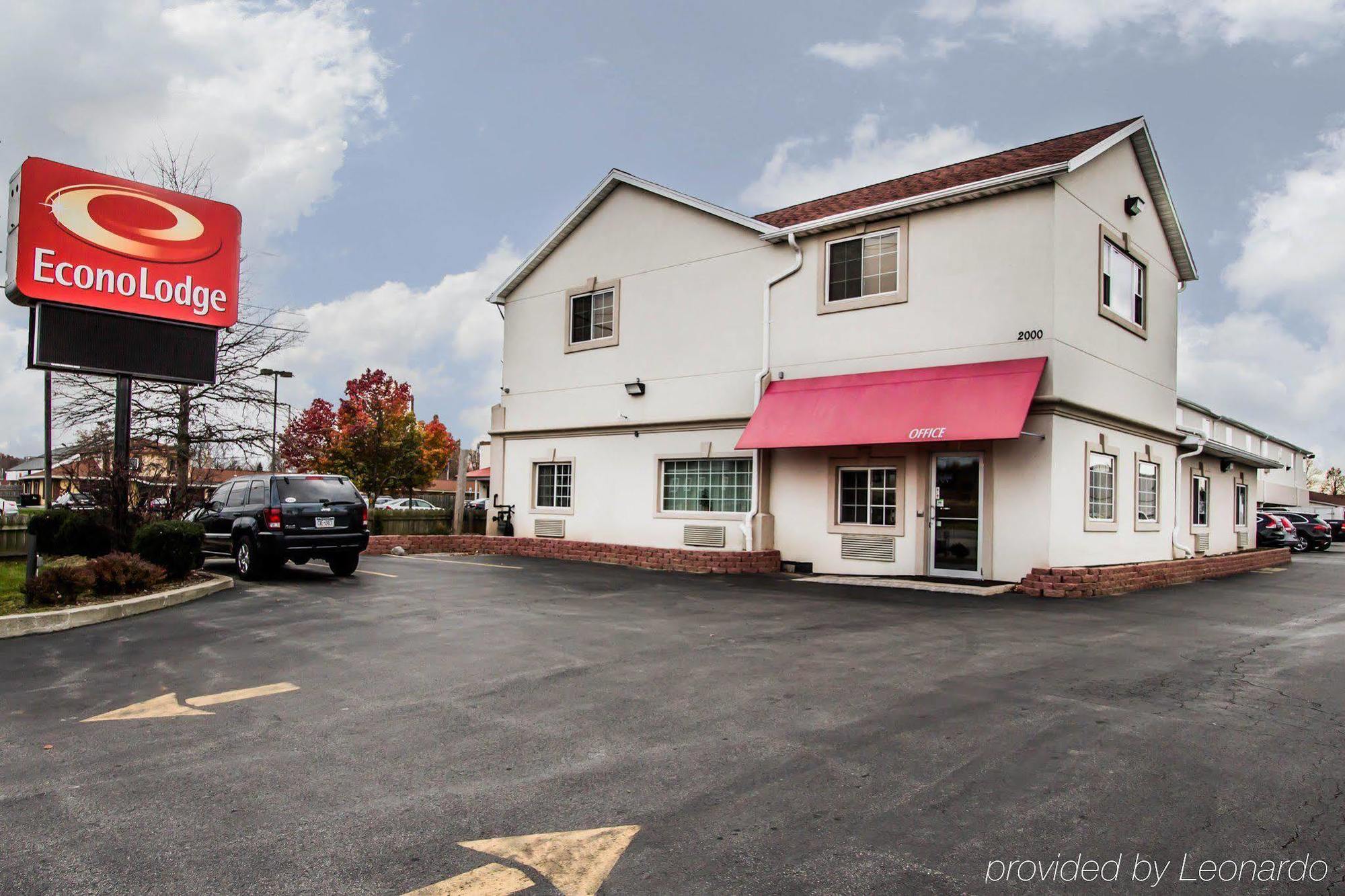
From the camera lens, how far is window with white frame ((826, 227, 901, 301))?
1658 cm

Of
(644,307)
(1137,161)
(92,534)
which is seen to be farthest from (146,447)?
(1137,161)

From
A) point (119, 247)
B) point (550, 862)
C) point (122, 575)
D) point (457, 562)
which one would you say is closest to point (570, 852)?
point (550, 862)

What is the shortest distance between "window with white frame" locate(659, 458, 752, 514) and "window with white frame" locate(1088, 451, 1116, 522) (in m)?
6.42

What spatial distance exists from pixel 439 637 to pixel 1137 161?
658 inches

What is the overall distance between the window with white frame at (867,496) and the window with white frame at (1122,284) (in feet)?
17.0

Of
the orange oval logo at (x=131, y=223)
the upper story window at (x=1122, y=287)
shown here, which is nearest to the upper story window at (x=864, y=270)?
the upper story window at (x=1122, y=287)

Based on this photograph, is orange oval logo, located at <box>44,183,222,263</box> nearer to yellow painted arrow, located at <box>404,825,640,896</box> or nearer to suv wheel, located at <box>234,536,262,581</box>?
suv wheel, located at <box>234,536,262,581</box>

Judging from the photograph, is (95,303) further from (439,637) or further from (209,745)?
(209,745)

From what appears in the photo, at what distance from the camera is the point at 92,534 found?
48.3ft

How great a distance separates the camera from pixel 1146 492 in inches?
720

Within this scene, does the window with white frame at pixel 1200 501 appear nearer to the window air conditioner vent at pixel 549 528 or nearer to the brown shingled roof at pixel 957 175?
the brown shingled roof at pixel 957 175

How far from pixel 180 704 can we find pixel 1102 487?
15.3m

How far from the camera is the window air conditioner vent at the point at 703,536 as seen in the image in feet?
60.8

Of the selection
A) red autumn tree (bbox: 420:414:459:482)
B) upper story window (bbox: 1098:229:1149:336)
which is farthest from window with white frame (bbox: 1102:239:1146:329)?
red autumn tree (bbox: 420:414:459:482)
